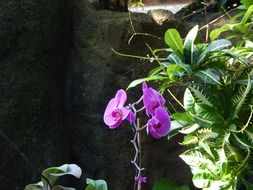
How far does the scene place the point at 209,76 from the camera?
1.16 metres

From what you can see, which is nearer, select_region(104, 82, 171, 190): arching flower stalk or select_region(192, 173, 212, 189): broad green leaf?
select_region(104, 82, 171, 190): arching flower stalk

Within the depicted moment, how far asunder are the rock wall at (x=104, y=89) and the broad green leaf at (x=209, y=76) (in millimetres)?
535

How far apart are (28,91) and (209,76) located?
0.69 m

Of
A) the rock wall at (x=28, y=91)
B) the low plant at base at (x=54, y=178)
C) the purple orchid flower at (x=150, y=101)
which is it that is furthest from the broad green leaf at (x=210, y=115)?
the rock wall at (x=28, y=91)

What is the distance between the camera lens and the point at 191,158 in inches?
51.7

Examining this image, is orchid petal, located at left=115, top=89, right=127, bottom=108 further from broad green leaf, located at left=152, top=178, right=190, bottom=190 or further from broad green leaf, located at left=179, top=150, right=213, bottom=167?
broad green leaf, located at left=152, top=178, right=190, bottom=190

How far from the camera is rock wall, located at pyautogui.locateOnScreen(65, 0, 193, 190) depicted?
1.67 m

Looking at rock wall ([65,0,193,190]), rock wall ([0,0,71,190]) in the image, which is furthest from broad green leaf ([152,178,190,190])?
rock wall ([0,0,71,190])

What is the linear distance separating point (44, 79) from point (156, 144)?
501 mm

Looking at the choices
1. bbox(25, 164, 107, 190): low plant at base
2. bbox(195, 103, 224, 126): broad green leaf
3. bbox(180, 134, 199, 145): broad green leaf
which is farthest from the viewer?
bbox(180, 134, 199, 145): broad green leaf

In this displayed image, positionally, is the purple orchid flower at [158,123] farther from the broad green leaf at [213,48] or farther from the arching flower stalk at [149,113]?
the broad green leaf at [213,48]

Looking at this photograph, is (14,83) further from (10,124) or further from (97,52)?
(97,52)

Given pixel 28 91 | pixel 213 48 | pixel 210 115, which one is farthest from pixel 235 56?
pixel 28 91

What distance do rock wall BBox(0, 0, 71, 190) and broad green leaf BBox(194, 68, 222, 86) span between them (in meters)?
0.65
